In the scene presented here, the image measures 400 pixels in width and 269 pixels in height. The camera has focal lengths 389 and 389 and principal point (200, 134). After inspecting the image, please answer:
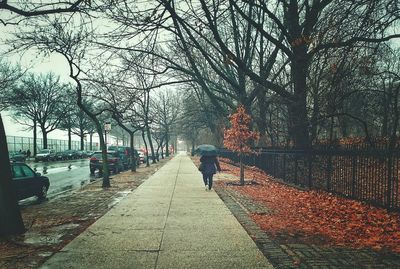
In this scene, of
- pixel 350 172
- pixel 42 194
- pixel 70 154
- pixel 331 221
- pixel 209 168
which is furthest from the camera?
pixel 70 154

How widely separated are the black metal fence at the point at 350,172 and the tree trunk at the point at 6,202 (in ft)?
25.6

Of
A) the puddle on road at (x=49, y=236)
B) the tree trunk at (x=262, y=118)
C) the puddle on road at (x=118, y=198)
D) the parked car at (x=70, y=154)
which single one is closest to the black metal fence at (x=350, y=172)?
the puddle on road at (x=118, y=198)

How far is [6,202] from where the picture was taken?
273 inches

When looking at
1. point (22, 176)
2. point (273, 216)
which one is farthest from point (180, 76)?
point (273, 216)

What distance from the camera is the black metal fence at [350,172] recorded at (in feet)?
29.3

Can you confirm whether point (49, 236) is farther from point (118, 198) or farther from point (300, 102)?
point (300, 102)

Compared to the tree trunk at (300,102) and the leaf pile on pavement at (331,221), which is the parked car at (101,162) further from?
the leaf pile on pavement at (331,221)

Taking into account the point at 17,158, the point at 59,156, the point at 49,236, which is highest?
the point at 17,158

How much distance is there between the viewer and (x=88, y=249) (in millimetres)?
5875

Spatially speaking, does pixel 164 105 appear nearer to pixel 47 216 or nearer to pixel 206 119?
pixel 206 119

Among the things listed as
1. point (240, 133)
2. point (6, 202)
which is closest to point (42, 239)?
point (6, 202)

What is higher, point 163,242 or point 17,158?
point 17,158

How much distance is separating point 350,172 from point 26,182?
996 cm

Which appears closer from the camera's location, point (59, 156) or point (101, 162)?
point (101, 162)
